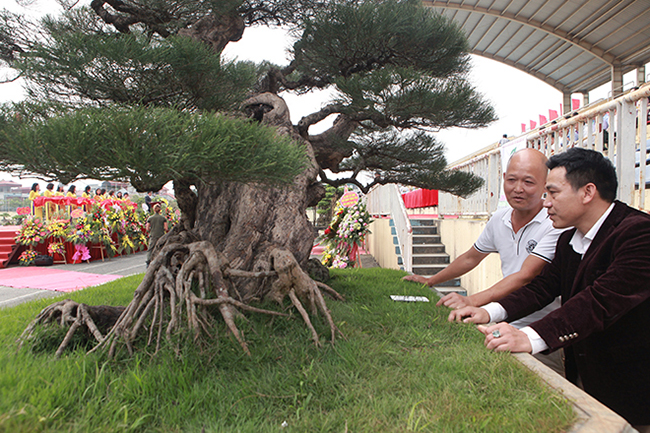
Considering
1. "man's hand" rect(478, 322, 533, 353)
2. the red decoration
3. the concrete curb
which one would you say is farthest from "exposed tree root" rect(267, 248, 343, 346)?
the red decoration

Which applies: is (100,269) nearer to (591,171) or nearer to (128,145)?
(128,145)

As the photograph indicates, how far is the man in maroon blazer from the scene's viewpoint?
116 cm

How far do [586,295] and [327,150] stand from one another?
2754mm

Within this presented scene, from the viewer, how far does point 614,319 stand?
1174 mm

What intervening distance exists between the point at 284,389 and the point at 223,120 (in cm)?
114

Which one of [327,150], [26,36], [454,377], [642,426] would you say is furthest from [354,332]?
[26,36]

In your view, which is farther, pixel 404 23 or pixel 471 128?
pixel 471 128

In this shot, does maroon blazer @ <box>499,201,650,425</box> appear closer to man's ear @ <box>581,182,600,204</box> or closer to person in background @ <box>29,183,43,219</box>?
man's ear @ <box>581,182,600,204</box>

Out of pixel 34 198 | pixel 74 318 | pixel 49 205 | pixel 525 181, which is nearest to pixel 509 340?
pixel 525 181

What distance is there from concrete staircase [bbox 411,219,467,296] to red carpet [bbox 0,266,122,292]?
5.37 metres

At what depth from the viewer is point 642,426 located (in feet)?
4.13

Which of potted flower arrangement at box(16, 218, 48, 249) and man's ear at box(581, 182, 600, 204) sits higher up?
man's ear at box(581, 182, 600, 204)

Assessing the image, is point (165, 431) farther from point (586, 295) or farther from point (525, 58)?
point (525, 58)

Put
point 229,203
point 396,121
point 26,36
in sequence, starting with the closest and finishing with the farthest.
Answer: point 26,36 < point 229,203 < point 396,121
